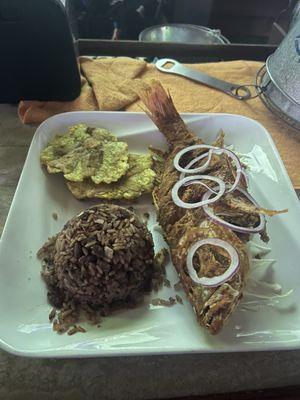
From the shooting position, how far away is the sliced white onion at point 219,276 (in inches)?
24.7

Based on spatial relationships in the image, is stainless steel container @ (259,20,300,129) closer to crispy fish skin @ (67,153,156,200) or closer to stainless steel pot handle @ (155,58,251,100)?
stainless steel pot handle @ (155,58,251,100)

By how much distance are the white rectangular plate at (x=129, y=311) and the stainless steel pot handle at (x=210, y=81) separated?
1.09ft

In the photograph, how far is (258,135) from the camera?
39.4 inches

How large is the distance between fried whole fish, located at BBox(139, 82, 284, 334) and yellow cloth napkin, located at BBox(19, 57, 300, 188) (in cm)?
26

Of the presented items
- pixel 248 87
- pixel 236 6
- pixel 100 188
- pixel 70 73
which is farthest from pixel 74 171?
pixel 236 6

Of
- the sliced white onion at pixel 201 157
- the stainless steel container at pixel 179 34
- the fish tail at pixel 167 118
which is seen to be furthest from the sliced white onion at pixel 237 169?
the stainless steel container at pixel 179 34

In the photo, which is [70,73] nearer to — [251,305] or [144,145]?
[144,145]

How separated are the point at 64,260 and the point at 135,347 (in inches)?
7.4

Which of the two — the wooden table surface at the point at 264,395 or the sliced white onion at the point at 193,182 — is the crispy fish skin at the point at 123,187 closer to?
the sliced white onion at the point at 193,182

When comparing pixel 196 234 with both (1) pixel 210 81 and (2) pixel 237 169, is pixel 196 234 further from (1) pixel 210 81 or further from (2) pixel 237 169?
(1) pixel 210 81

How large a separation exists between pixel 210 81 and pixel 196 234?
0.76m

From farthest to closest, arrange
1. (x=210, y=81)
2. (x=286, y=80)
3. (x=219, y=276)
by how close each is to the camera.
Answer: (x=210, y=81)
(x=286, y=80)
(x=219, y=276)

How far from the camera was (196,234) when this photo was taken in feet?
2.30

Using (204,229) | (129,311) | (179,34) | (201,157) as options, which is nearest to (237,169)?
(201,157)
